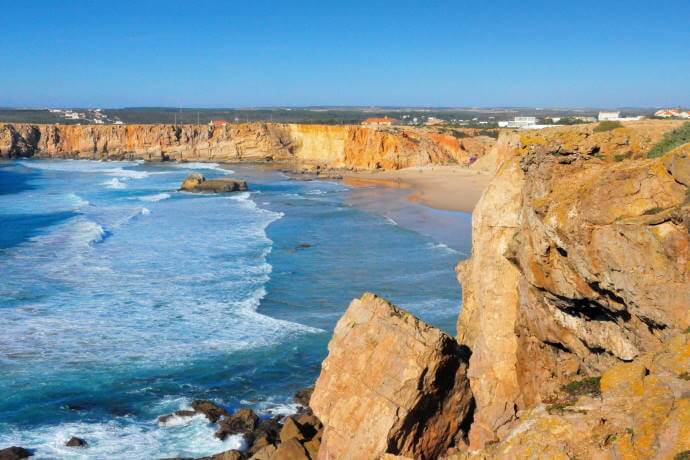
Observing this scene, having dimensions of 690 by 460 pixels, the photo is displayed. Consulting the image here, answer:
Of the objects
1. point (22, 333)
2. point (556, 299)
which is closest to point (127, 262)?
point (22, 333)

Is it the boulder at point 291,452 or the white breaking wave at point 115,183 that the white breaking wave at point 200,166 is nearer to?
the white breaking wave at point 115,183

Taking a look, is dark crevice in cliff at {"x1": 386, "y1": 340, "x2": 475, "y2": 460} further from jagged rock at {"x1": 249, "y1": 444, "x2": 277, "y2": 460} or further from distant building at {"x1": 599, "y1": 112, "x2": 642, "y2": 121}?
distant building at {"x1": 599, "y1": 112, "x2": 642, "y2": 121}

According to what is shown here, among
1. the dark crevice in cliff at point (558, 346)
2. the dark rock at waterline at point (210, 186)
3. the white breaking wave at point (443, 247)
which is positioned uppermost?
the dark crevice in cliff at point (558, 346)

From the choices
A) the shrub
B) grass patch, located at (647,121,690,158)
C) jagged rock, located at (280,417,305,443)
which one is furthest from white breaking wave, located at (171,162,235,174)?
grass patch, located at (647,121,690,158)

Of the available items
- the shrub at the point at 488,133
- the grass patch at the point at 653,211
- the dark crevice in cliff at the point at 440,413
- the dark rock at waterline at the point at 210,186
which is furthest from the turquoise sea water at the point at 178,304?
the shrub at the point at 488,133

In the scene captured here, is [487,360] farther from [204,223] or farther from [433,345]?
[204,223]

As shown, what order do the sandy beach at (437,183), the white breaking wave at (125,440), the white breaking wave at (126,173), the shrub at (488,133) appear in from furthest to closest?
the shrub at (488,133), the white breaking wave at (126,173), the sandy beach at (437,183), the white breaking wave at (125,440)

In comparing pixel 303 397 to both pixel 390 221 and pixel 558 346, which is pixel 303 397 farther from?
pixel 390 221
